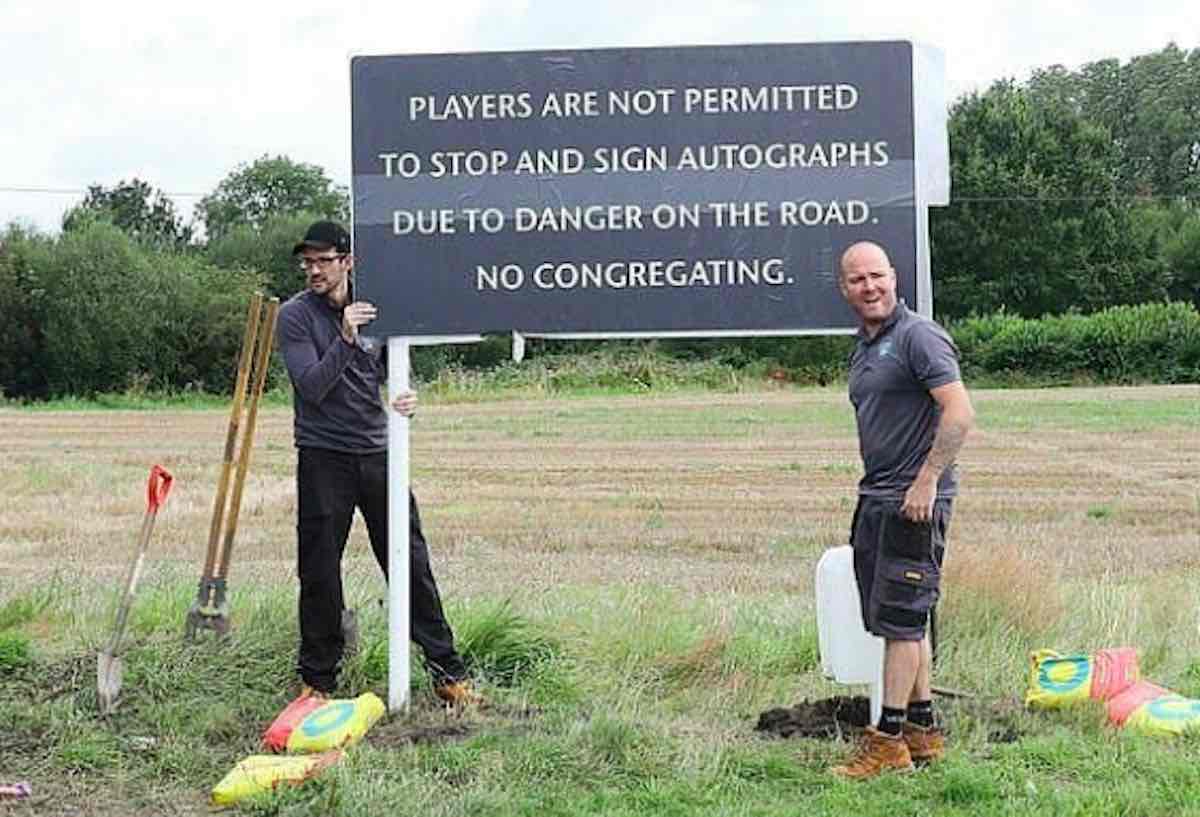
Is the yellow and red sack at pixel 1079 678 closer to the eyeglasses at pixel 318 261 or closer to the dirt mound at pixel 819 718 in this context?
the dirt mound at pixel 819 718

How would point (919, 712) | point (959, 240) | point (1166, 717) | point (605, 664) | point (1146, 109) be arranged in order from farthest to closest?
point (1146, 109) → point (959, 240) → point (605, 664) → point (1166, 717) → point (919, 712)

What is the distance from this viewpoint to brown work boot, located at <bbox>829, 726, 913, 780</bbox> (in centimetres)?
549

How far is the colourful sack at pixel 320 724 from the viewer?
5.81 meters

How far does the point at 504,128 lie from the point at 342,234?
795 millimetres

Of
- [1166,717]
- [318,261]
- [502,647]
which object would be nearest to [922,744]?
[1166,717]

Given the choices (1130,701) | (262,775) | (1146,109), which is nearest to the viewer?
(262,775)

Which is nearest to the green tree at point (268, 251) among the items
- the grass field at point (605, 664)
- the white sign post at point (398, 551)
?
the grass field at point (605, 664)

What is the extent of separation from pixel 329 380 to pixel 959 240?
5924 cm

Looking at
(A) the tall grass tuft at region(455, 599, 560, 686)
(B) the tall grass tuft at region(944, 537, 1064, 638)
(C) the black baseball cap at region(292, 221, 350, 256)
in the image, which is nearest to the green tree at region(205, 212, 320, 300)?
(B) the tall grass tuft at region(944, 537, 1064, 638)

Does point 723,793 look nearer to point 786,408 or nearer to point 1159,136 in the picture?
point 786,408

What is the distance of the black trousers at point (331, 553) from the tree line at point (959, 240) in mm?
30448

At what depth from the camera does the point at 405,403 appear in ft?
20.7

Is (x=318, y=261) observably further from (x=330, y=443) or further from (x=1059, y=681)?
(x=1059, y=681)

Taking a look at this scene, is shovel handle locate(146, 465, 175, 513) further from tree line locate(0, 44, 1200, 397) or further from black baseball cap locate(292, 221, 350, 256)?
tree line locate(0, 44, 1200, 397)
